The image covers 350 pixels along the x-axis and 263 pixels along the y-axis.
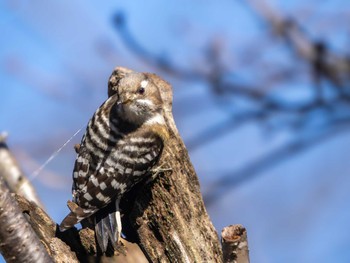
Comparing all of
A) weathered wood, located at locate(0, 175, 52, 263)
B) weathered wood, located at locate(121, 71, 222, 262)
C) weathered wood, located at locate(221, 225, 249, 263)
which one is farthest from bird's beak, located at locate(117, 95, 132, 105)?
weathered wood, located at locate(0, 175, 52, 263)

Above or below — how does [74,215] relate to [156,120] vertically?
below

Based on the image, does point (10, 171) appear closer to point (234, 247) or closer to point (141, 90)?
point (141, 90)

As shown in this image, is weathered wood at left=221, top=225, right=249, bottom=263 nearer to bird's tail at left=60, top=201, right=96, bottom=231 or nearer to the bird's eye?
bird's tail at left=60, top=201, right=96, bottom=231

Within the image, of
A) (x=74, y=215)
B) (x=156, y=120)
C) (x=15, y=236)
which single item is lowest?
(x=15, y=236)

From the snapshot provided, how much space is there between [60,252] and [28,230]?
103 centimetres

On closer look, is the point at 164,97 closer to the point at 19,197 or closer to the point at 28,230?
the point at 19,197

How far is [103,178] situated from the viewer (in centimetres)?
362

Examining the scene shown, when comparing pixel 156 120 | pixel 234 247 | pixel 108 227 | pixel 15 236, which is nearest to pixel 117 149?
pixel 156 120

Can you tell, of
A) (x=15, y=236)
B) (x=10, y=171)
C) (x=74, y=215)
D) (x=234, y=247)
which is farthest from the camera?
(x=10, y=171)

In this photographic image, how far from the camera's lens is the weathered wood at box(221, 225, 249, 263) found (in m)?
2.41

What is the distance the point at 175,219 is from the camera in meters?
3.37

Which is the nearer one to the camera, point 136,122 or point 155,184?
point 155,184

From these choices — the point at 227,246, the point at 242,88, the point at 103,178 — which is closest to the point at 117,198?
the point at 103,178

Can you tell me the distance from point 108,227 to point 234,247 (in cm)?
110
